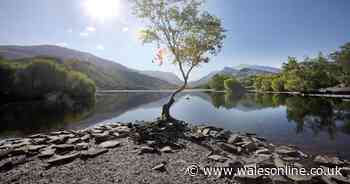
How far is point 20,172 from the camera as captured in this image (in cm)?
664

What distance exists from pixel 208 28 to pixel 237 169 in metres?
17.1

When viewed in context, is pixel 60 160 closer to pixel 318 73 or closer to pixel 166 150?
pixel 166 150

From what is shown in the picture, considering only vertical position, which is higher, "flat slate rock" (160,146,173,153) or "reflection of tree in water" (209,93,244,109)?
"flat slate rock" (160,146,173,153)

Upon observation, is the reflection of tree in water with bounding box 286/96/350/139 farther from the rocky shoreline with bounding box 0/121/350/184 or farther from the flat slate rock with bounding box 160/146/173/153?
the flat slate rock with bounding box 160/146/173/153

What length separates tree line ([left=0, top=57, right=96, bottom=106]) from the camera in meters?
53.0

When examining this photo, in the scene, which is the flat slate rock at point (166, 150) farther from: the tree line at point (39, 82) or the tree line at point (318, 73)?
the tree line at point (318, 73)

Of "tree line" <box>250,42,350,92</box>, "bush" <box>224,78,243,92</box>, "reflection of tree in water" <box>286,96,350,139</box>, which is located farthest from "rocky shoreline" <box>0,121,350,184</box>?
"bush" <box>224,78,243,92</box>

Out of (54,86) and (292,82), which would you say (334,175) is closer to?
(54,86)

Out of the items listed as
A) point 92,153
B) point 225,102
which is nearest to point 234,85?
point 225,102

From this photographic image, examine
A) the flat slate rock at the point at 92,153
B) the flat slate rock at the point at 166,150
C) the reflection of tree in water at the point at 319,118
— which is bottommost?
the reflection of tree in water at the point at 319,118

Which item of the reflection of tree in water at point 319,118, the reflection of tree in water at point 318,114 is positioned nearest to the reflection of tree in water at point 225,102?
the reflection of tree in water at point 318,114

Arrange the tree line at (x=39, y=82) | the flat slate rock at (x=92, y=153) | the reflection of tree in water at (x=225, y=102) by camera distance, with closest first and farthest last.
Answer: the flat slate rock at (x=92, y=153), the reflection of tree in water at (x=225, y=102), the tree line at (x=39, y=82)

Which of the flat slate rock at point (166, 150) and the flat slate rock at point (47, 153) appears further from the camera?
the flat slate rock at point (166, 150)

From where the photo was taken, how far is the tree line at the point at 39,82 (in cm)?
5303
